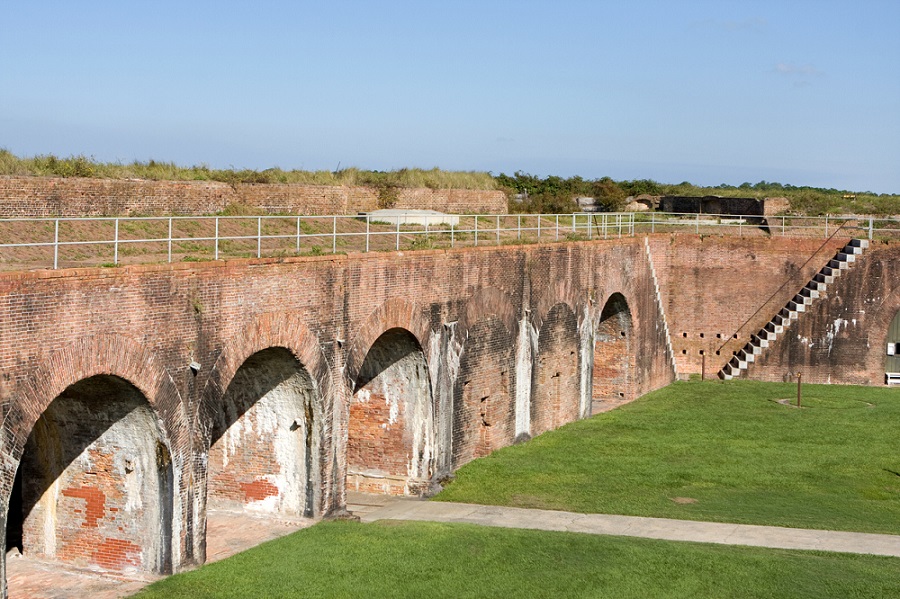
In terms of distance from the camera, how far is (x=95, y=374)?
1407 centimetres

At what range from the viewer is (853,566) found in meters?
16.4

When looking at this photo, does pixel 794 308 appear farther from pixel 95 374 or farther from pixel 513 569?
pixel 95 374

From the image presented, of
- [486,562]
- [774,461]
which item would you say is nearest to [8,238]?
[486,562]

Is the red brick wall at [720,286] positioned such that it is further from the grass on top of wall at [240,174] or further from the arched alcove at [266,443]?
the arched alcove at [266,443]

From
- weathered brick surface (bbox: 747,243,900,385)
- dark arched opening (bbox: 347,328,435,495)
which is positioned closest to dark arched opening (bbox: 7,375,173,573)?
dark arched opening (bbox: 347,328,435,495)

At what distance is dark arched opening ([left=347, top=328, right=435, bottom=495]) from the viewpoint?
69.7 ft

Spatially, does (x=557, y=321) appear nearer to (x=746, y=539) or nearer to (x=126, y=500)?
(x=746, y=539)

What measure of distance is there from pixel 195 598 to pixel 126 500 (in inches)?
70.1

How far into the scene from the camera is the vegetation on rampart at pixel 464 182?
76.2ft

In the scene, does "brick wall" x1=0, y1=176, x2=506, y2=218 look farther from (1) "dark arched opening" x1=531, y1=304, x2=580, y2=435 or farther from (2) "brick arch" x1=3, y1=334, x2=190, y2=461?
(2) "brick arch" x1=3, y1=334, x2=190, y2=461

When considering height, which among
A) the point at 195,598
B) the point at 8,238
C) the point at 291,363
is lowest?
the point at 195,598

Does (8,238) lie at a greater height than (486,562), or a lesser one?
greater

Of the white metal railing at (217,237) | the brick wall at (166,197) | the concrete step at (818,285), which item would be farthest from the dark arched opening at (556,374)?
the concrete step at (818,285)

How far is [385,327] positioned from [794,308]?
16979 mm
